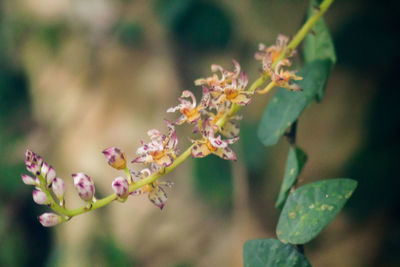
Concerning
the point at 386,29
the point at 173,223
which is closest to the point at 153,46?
the point at 173,223

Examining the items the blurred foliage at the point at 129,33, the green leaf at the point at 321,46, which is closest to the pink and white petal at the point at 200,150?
the green leaf at the point at 321,46

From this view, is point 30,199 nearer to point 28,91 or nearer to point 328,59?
point 28,91

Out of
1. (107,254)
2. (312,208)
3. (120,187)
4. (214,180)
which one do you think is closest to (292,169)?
(312,208)

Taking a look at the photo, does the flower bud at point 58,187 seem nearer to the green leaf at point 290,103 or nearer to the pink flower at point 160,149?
the pink flower at point 160,149

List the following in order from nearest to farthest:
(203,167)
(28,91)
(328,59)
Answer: (328,59)
(203,167)
(28,91)

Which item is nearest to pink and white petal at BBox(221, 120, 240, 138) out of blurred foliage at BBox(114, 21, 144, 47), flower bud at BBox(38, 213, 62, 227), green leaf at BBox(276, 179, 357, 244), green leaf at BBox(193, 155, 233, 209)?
green leaf at BBox(276, 179, 357, 244)

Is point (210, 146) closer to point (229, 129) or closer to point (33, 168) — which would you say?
point (229, 129)

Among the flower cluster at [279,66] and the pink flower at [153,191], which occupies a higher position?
the flower cluster at [279,66]
